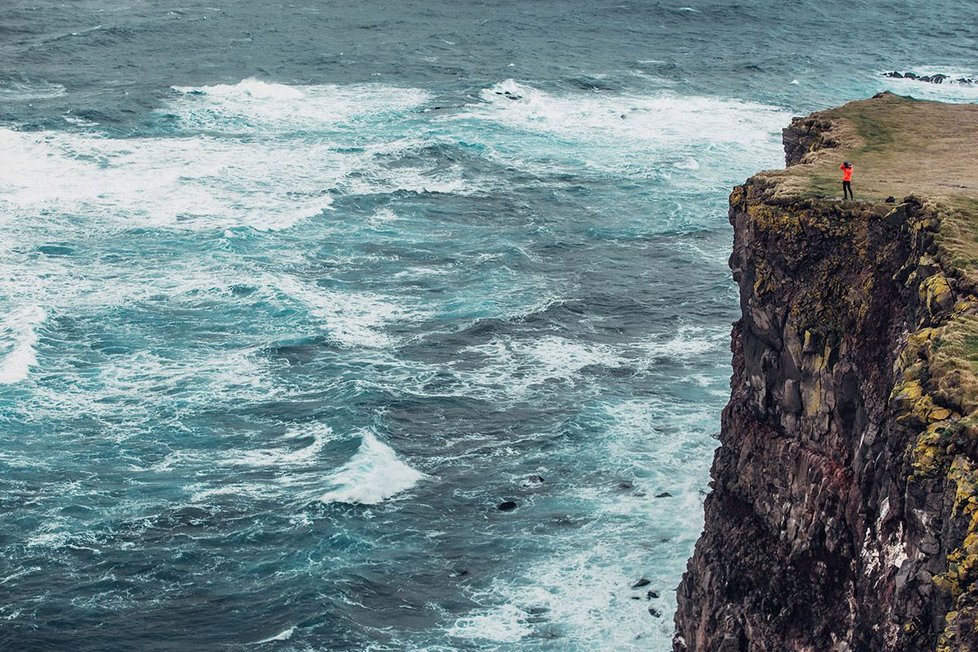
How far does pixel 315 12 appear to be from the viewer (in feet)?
453

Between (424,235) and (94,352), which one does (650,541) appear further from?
(424,235)

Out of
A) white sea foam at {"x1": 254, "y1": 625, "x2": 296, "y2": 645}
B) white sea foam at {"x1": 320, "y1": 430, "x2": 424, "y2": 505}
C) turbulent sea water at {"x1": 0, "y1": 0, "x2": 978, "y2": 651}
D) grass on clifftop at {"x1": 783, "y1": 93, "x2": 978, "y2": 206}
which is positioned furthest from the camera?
white sea foam at {"x1": 320, "y1": 430, "x2": 424, "y2": 505}

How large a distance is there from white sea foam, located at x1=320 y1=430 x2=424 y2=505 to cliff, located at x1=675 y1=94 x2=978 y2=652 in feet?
46.9

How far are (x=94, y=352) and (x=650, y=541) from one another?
93.7ft

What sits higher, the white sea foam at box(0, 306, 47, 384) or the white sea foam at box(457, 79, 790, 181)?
the white sea foam at box(457, 79, 790, 181)

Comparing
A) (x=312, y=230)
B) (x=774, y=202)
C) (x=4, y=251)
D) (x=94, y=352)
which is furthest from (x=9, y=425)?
(x=774, y=202)

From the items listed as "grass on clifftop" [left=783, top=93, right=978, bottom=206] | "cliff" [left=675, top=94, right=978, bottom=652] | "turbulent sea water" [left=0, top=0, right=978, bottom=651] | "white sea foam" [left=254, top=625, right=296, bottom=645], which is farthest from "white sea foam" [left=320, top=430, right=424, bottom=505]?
"grass on clifftop" [left=783, top=93, right=978, bottom=206]

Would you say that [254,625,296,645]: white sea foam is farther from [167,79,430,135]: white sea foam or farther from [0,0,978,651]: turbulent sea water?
[167,79,430,135]: white sea foam

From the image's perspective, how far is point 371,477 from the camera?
4925cm

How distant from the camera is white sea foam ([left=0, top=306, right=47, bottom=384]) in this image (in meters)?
57.1

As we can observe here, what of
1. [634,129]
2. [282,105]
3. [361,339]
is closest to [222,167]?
[282,105]

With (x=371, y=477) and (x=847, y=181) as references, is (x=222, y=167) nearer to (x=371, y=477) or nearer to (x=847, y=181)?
(x=371, y=477)

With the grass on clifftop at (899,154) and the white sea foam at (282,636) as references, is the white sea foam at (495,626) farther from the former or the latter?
the grass on clifftop at (899,154)

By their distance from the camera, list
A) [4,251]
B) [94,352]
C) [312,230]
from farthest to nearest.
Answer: [312,230] < [4,251] < [94,352]
